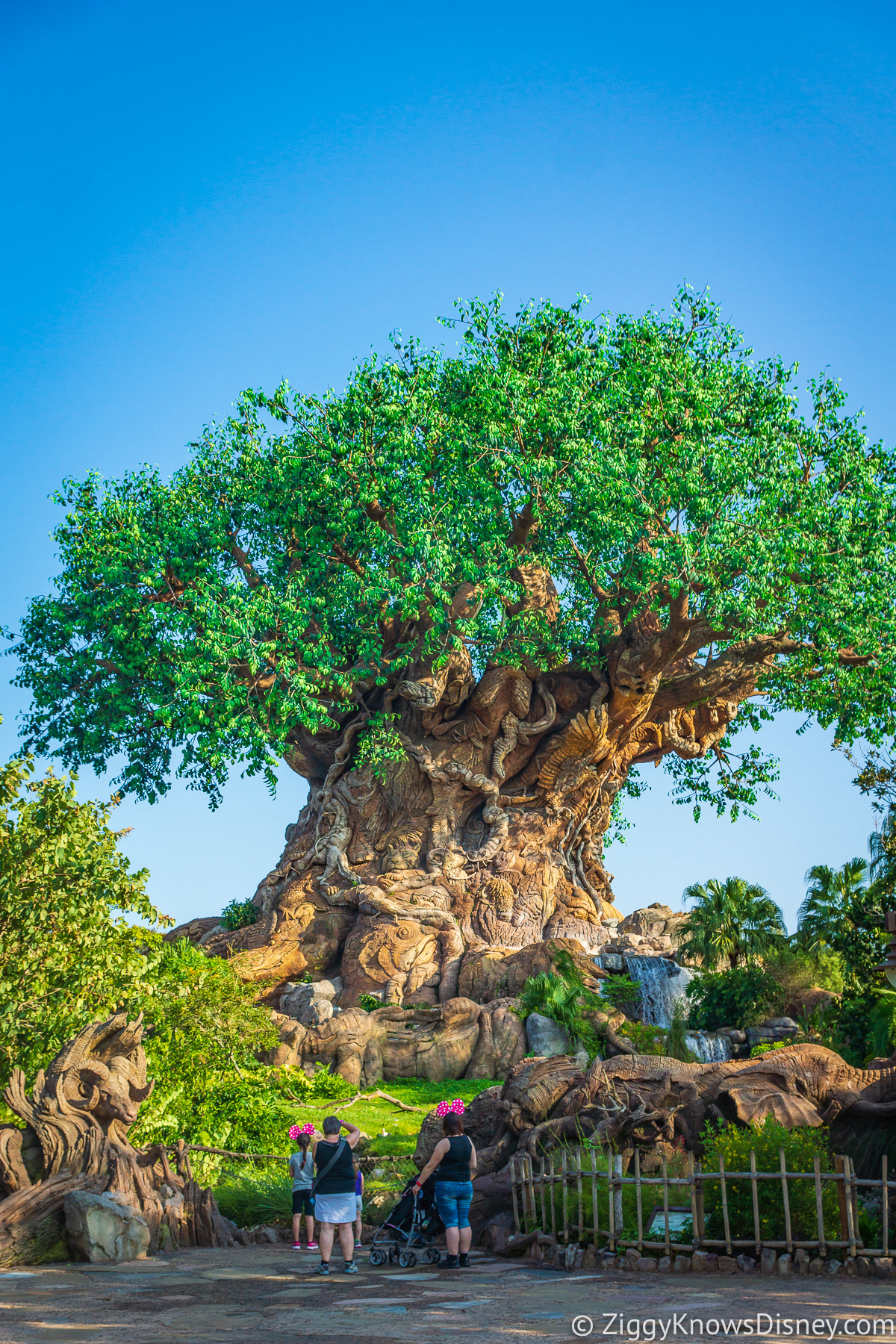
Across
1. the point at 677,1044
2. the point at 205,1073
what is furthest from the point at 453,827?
the point at 205,1073

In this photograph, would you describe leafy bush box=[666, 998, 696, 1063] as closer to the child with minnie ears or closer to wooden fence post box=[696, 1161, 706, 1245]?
the child with minnie ears

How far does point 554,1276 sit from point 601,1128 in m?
2.28

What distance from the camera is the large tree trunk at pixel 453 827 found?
26156 mm

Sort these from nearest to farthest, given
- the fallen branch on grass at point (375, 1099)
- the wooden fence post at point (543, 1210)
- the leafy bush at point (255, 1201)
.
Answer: the wooden fence post at point (543, 1210), the leafy bush at point (255, 1201), the fallen branch on grass at point (375, 1099)

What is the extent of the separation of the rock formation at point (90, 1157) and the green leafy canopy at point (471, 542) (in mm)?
11987

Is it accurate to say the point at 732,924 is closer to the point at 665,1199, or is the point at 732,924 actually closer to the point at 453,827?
the point at 453,827

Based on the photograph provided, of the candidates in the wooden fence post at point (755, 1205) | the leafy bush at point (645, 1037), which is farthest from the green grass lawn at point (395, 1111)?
the wooden fence post at point (755, 1205)

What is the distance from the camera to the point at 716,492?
23781 millimetres

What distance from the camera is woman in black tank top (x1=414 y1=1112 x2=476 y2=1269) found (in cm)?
966

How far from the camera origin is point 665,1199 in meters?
8.91

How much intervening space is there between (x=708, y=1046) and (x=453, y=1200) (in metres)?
15.0

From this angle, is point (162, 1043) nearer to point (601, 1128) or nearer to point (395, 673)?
point (601, 1128)

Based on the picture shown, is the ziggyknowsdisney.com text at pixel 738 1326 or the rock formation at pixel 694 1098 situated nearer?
the ziggyknowsdisney.com text at pixel 738 1326

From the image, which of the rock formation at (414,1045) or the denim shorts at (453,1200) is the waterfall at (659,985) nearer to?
the rock formation at (414,1045)
